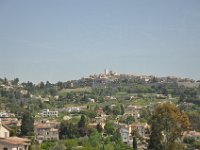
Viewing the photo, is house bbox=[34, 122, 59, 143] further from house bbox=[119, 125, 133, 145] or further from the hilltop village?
house bbox=[119, 125, 133, 145]

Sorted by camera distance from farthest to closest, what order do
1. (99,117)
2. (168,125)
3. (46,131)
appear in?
(99,117), (46,131), (168,125)

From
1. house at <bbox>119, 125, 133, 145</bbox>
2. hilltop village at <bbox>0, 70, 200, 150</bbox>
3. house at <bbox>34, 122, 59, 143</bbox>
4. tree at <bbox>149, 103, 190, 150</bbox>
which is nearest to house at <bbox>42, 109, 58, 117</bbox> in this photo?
hilltop village at <bbox>0, 70, 200, 150</bbox>

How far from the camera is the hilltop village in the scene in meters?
30.3

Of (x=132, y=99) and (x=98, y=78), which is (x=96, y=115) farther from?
(x=98, y=78)

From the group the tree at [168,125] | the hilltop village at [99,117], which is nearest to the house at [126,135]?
the hilltop village at [99,117]

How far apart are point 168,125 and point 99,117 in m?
49.8

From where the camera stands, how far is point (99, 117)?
3115 inches

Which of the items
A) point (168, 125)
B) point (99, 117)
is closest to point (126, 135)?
point (99, 117)

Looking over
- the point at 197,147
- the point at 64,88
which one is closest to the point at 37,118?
the point at 197,147

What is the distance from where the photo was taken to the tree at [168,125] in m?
29.5

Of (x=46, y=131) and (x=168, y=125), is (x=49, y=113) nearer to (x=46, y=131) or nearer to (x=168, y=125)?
(x=46, y=131)

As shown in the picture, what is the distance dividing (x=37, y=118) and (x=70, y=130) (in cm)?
3037

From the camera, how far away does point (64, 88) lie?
138125 mm

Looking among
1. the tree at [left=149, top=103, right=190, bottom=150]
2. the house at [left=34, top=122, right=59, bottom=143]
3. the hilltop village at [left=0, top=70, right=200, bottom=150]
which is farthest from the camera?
the house at [left=34, top=122, right=59, bottom=143]
